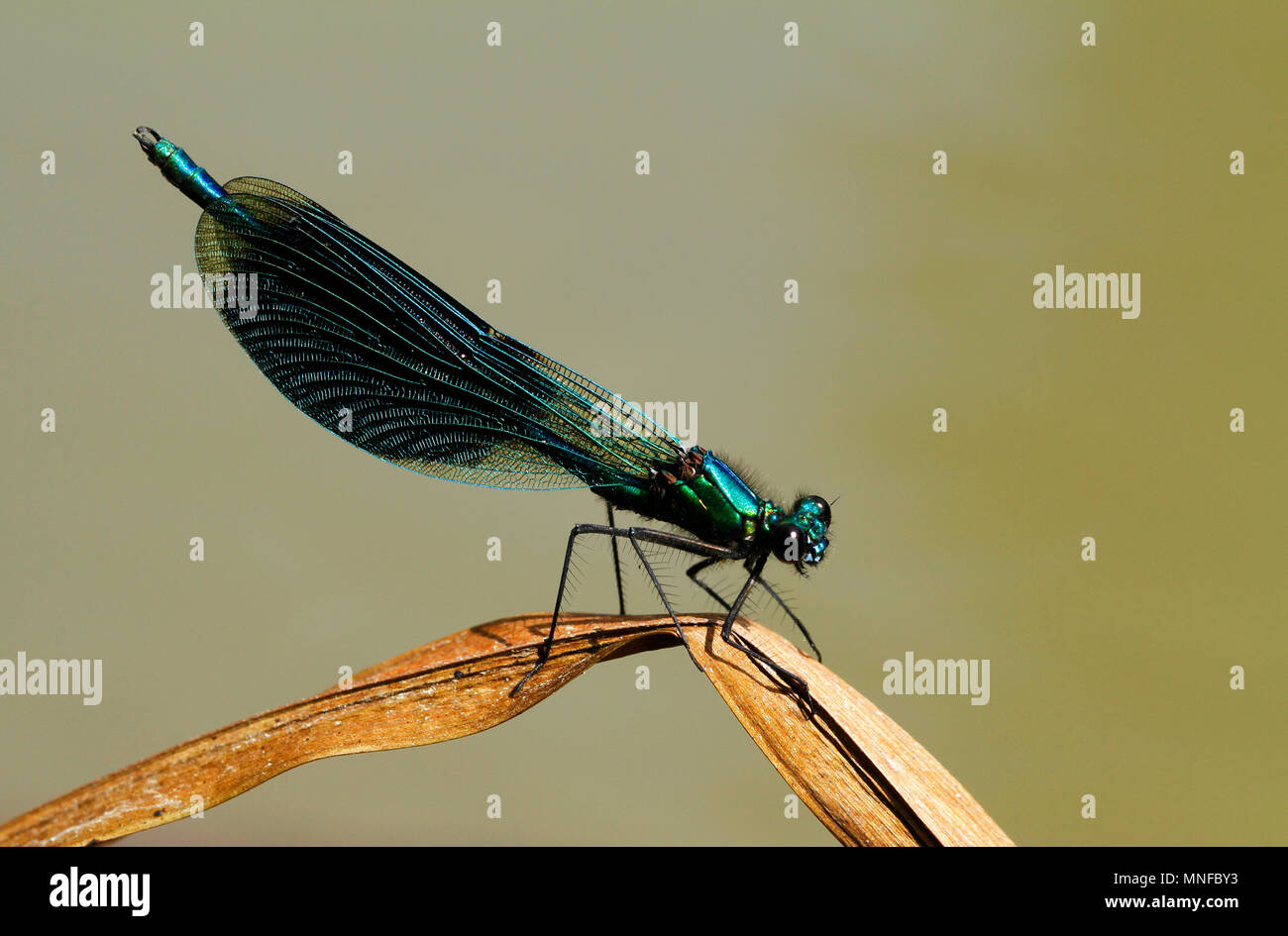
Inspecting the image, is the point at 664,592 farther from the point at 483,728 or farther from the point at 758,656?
the point at 483,728

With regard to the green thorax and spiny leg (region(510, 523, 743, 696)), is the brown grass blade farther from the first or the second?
the green thorax

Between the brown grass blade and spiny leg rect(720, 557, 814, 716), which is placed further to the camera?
spiny leg rect(720, 557, 814, 716)

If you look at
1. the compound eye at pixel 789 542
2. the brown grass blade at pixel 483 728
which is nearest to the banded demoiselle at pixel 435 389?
the compound eye at pixel 789 542

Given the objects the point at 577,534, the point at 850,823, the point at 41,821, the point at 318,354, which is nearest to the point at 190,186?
the point at 318,354

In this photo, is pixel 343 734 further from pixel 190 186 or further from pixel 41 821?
pixel 190 186

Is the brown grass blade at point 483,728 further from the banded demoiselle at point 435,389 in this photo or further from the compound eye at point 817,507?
the compound eye at point 817,507

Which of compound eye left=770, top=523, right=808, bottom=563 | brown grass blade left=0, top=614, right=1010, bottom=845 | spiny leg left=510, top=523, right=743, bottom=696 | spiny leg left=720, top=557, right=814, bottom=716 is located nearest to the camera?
brown grass blade left=0, top=614, right=1010, bottom=845

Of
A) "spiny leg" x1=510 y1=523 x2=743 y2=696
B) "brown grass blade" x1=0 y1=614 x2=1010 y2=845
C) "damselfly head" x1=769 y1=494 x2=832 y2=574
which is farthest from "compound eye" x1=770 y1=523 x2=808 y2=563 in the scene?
"brown grass blade" x1=0 y1=614 x2=1010 y2=845

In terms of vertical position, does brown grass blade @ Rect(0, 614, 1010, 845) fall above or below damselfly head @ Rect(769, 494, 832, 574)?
below
